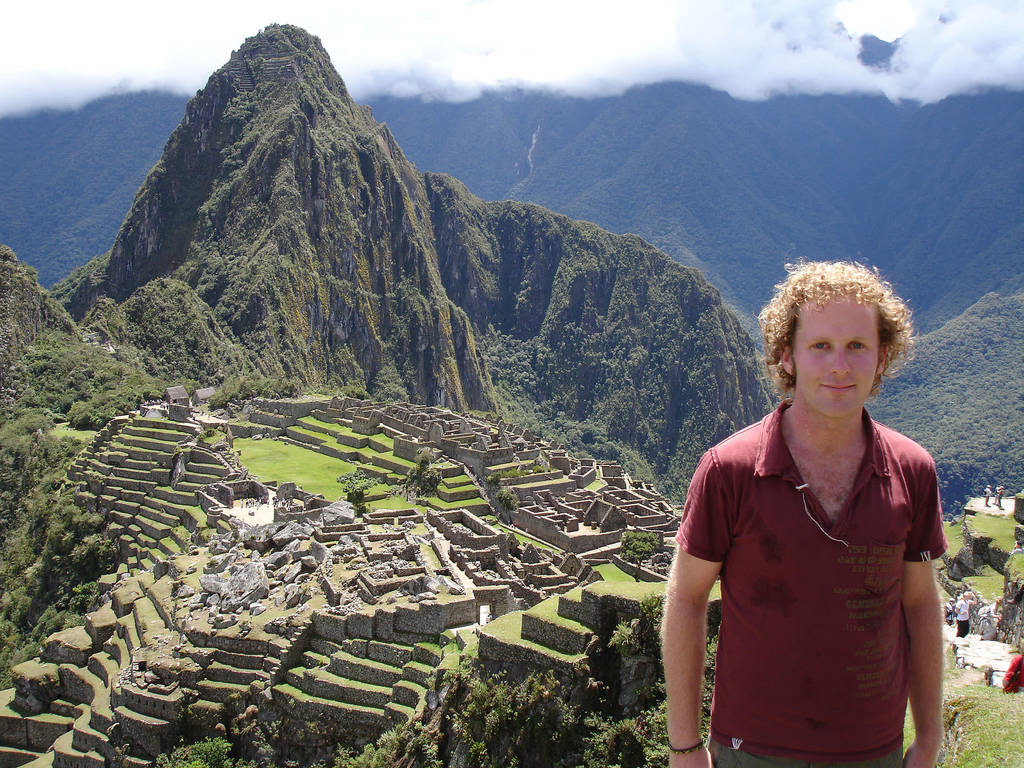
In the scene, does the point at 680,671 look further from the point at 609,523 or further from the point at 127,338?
the point at 127,338

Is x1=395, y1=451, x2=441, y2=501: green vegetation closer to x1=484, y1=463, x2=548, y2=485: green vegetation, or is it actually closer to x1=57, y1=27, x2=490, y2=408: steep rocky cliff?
x1=484, y1=463, x2=548, y2=485: green vegetation

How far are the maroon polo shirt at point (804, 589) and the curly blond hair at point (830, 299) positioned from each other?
1.65 ft

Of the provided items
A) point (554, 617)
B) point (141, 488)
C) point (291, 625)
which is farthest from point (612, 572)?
point (141, 488)

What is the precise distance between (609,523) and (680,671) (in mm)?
35818

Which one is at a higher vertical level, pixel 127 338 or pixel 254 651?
pixel 127 338

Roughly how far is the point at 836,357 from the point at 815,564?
106 centimetres

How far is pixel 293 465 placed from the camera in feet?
155

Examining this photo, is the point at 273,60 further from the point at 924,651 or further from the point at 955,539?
the point at 924,651

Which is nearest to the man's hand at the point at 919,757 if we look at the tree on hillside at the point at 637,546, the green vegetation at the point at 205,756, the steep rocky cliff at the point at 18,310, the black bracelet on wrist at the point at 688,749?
the black bracelet on wrist at the point at 688,749

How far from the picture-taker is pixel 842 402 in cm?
441

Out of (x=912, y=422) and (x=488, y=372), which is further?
(x=488, y=372)

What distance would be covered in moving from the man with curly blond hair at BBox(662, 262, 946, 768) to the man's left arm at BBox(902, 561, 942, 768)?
12mm

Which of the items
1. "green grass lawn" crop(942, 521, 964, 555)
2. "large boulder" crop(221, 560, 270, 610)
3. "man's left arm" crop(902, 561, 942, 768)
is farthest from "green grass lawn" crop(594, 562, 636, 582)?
"man's left arm" crop(902, 561, 942, 768)

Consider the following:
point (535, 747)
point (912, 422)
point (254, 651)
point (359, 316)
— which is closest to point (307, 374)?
point (359, 316)
